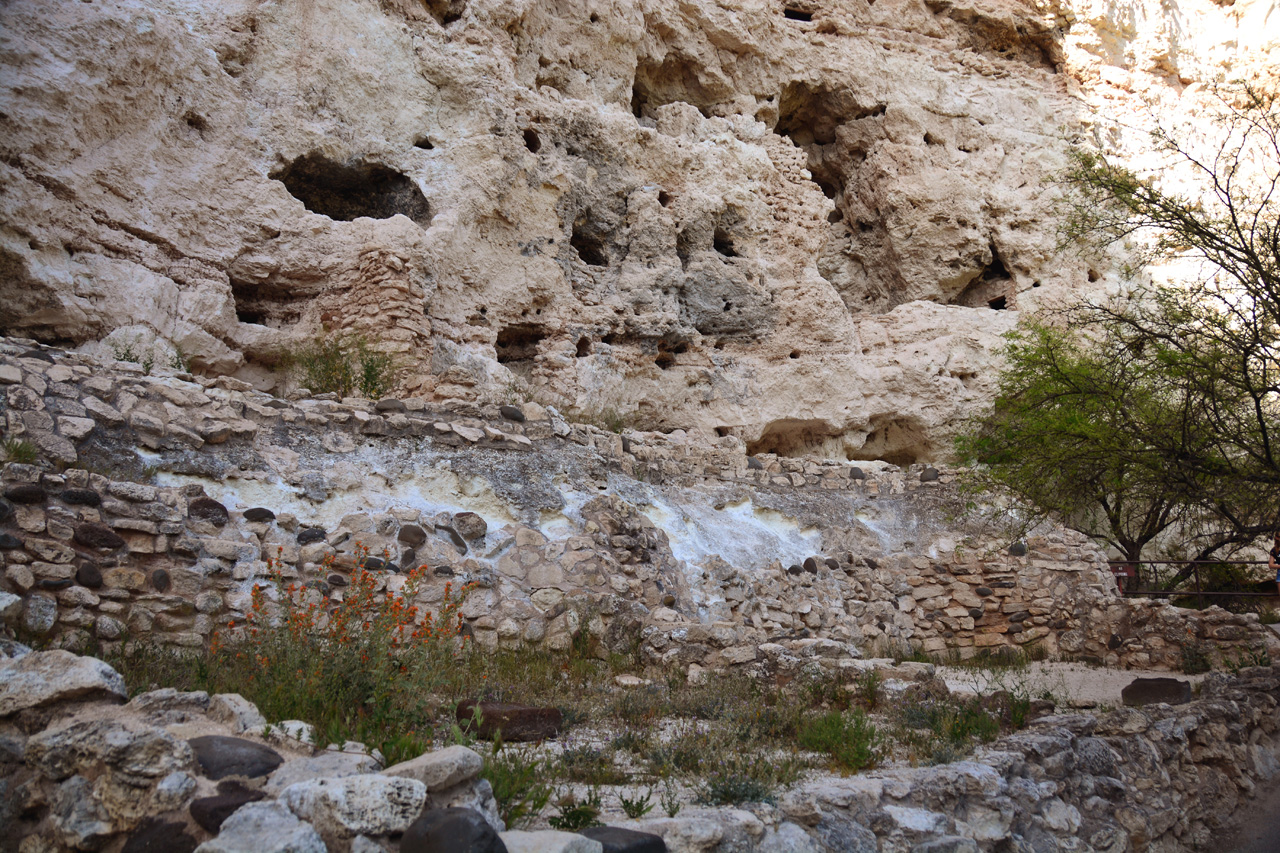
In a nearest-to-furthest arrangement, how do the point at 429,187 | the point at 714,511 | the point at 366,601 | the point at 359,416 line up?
the point at 366,601 < the point at 359,416 < the point at 714,511 < the point at 429,187

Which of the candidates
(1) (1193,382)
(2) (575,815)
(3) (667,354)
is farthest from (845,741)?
(3) (667,354)

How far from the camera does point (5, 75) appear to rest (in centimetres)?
860

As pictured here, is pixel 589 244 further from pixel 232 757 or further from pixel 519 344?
pixel 232 757

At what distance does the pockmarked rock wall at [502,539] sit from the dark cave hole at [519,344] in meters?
2.83

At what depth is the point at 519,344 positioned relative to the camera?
12.4 metres

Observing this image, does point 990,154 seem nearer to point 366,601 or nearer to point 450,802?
point 366,601

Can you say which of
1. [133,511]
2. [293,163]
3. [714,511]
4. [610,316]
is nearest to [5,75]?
[293,163]

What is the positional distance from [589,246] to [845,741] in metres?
10.5

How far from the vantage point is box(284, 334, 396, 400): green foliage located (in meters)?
8.91

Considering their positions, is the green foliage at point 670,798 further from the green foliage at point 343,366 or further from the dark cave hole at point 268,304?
the dark cave hole at point 268,304

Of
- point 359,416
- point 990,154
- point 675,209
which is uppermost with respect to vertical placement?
point 990,154

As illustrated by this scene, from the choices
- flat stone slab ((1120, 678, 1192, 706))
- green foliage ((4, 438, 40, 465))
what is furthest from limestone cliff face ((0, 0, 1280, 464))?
flat stone slab ((1120, 678, 1192, 706))

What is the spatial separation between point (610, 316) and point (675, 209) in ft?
8.19

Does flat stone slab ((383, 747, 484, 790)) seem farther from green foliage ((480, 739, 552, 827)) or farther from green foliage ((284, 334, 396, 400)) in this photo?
green foliage ((284, 334, 396, 400))
